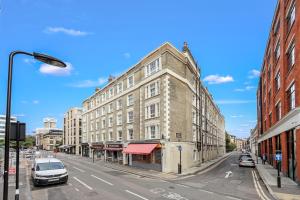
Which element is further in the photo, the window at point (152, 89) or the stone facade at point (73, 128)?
the stone facade at point (73, 128)

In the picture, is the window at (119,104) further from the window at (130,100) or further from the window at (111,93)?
the window at (111,93)

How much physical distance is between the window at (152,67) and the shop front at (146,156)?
890cm

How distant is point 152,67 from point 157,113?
6.01 meters

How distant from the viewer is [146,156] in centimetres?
3231

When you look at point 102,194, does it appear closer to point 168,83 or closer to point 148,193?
point 148,193

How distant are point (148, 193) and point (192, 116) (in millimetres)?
21441

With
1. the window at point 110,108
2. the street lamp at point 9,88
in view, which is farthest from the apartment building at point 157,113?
the street lamp at point 9,88

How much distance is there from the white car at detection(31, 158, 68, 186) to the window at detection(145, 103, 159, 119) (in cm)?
1397

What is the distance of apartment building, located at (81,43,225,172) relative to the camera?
29.8 meters

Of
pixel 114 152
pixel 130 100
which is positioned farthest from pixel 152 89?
pixel 114 152

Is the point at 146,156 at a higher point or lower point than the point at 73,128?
lower

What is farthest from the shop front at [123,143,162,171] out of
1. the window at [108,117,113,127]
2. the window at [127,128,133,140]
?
the window at [108,117,113,127]

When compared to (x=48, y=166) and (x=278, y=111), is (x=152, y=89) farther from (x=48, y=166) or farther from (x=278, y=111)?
(x=48, y=166)

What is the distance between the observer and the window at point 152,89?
3171cm
